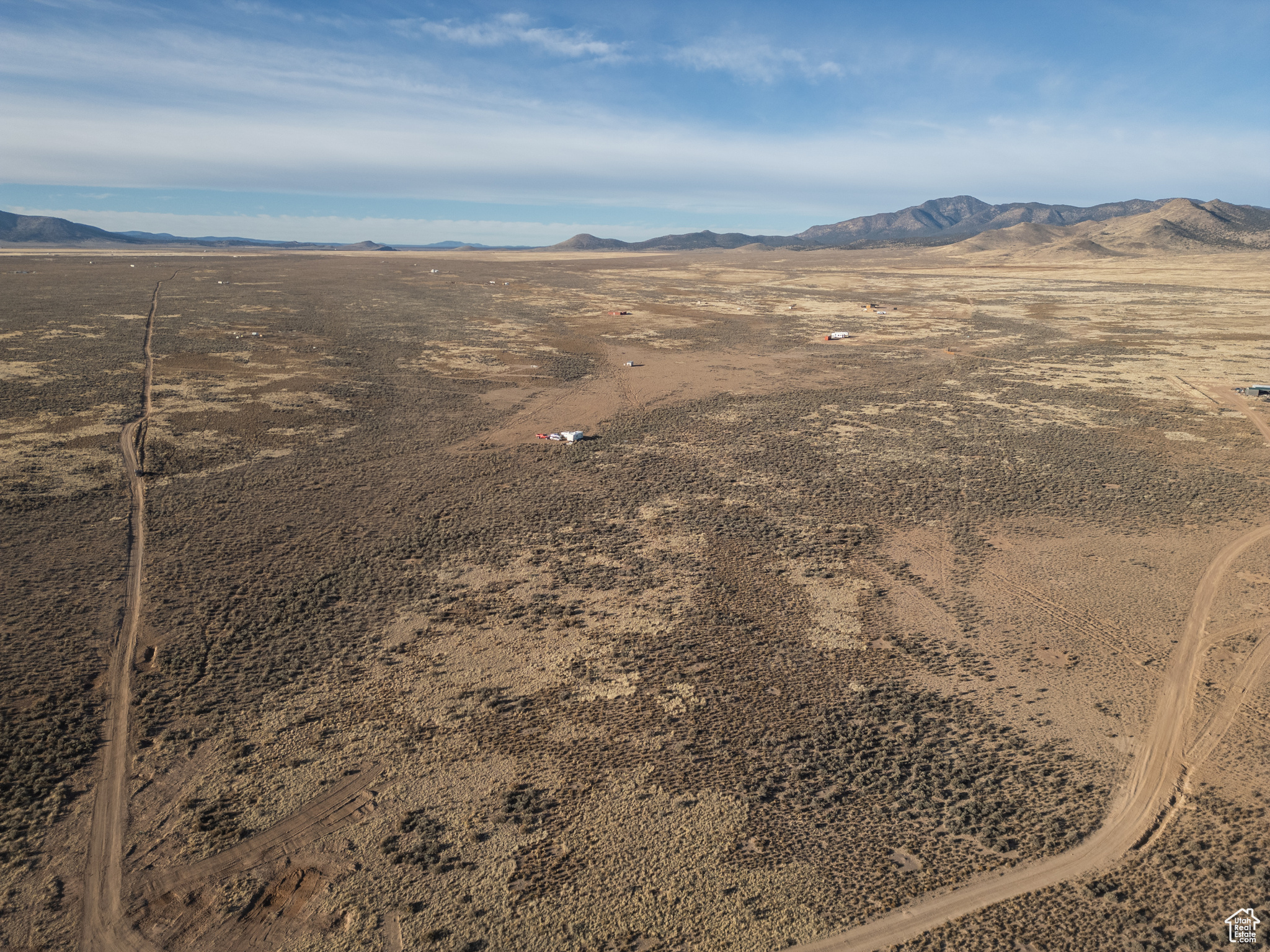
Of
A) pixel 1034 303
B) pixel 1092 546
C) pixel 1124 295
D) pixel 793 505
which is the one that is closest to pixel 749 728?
pixel 793 505

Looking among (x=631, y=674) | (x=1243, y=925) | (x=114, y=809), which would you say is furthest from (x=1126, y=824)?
(x=114, y=809)

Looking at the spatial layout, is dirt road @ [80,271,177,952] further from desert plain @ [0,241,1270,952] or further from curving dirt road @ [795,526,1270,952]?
curving dirt road @ [795,526,1270,952]

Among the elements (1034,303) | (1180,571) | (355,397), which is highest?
(1034,303)

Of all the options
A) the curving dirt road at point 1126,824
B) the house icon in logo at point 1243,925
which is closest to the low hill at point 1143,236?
the curving dirt road at point 1126,824

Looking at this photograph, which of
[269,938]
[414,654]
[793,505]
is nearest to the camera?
[269,938]

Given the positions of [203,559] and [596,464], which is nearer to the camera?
[203,559]

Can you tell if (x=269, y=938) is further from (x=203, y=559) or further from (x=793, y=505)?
(x=793, y=505)

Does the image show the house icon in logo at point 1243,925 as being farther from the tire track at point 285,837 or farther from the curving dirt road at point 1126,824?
the tire track at point 285,837
